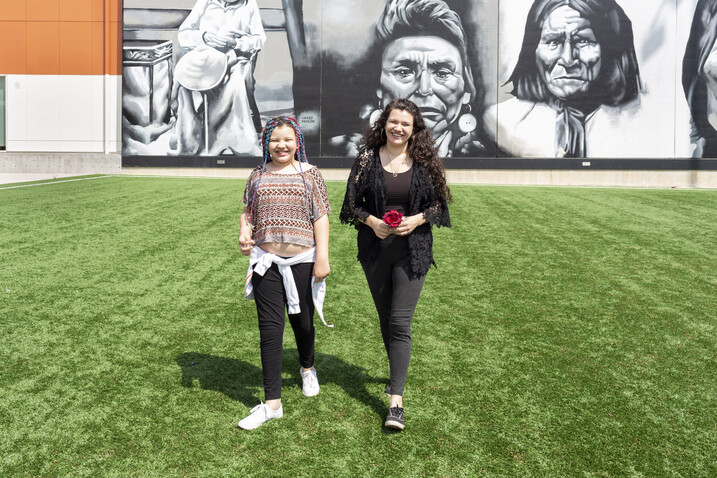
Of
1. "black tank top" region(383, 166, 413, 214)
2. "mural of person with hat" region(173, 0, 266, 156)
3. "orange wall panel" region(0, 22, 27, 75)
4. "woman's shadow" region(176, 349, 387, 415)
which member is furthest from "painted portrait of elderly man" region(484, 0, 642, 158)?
"black tank top" region(383, 166, 413, 214)

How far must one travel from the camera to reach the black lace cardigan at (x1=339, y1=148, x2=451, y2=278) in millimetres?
3109

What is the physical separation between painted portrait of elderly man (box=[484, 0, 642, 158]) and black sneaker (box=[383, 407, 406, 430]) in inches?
814

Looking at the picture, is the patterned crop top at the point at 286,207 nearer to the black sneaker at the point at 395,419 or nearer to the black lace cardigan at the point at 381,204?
the black lace cardigan at the point at 381,204

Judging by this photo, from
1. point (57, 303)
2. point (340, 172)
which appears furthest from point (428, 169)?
point (340, 172)

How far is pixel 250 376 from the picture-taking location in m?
3.73

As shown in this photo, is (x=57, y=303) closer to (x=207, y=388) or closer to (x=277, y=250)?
(x=207, y=388)

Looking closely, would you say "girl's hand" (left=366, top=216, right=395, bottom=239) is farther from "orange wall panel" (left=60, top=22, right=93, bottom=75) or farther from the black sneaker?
"orange wall panel" (left=60, top=22, right=93, bottom=75)

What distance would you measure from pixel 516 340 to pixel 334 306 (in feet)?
5.79

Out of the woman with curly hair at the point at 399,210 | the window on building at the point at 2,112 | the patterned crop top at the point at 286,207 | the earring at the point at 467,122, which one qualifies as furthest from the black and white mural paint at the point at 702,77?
the window on building at the point at 2,112

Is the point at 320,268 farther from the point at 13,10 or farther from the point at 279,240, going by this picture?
the point at 13,10

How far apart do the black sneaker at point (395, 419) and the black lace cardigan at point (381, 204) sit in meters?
0.74

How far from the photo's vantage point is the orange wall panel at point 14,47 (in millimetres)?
23297

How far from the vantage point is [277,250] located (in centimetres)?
303

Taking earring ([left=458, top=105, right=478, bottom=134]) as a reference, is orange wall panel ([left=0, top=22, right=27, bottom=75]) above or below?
above
